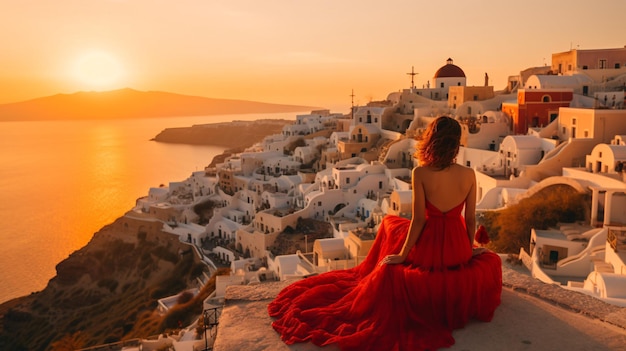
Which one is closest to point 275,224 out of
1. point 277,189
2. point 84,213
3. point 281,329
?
point 277,189

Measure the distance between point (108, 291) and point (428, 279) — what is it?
29.2 m

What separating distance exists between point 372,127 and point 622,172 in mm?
18749

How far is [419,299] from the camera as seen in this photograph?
3668 millimetres

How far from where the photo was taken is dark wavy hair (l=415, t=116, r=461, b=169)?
3670 mm

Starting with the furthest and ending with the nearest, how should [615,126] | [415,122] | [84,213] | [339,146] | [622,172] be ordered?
[84,213] < [339,146] < [415,122] < [615,126] < [622,172]

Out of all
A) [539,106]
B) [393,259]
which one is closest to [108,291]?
[539,106]

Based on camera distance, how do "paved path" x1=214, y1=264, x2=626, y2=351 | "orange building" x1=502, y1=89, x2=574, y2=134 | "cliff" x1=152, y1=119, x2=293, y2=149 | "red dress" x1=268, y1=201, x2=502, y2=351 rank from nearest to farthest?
"paved path" x1=214, y1=264, x2=626, y2=351
"red dress" x1=268, y1=201, x2=502, y2=351
"orange building" x1=502, y1=89, x2=574, y2=134
"cliff" x1=152, y1=119, x2=293, y2=149

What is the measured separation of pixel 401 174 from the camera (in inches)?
942

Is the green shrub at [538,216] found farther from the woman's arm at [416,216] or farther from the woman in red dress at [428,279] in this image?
the woman's arm at [416,216]

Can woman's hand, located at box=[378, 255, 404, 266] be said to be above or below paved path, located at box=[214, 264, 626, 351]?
above

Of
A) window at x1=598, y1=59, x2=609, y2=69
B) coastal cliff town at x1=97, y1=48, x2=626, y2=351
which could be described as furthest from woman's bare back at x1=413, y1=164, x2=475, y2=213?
window at x1=598, y1=59, x2=609, y2=69

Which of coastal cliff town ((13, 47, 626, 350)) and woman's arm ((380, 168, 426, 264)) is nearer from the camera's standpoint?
woman's arm ((380, 168, 426, 264))

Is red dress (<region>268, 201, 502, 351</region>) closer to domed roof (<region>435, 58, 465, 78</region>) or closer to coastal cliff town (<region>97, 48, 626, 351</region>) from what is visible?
coastal cliff town (<region>97, 48, 626, 351</region>)

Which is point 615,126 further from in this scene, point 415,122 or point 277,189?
point 277,189
